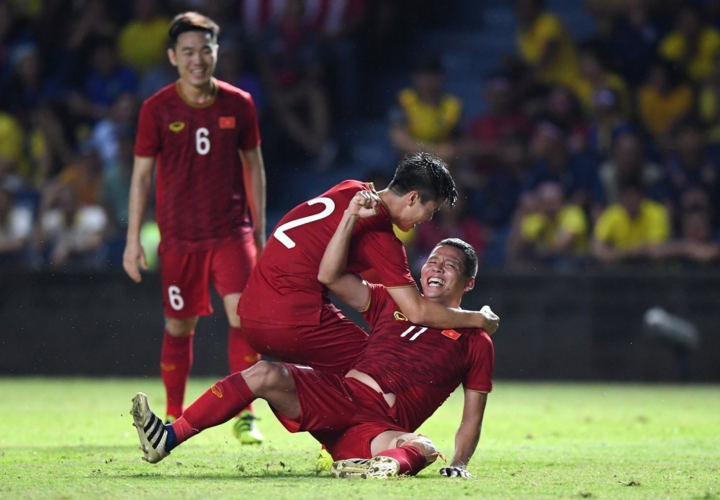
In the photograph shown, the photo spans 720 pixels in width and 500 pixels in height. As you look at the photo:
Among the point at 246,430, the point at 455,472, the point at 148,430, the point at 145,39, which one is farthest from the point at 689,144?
the point at 148,430

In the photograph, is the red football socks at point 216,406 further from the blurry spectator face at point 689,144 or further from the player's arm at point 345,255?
the blurry spectator face at point 689,144

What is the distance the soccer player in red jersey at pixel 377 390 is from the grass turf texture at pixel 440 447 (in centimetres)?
18

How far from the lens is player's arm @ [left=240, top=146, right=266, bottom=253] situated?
7.92 metres

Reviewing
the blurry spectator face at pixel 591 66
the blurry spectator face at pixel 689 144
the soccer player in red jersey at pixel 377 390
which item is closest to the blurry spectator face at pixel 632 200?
the blurry spectator face at pixel 689 144

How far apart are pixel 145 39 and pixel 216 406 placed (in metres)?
10.8

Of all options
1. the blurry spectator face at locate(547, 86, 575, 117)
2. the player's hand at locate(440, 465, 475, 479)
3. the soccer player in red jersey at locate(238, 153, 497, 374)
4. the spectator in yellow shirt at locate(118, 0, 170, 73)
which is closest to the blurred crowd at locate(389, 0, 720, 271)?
the blurry spectator face at locate(547, 86, 575, 117)

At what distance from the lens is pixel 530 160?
1371cm

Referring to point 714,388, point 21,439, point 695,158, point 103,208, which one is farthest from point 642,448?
point 103,208

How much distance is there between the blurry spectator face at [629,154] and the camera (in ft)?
42.3

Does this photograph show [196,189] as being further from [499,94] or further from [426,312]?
[499,94]

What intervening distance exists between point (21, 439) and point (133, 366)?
5.32 metres

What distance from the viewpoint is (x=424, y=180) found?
6.06m

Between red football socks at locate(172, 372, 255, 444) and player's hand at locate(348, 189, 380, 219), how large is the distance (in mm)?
949

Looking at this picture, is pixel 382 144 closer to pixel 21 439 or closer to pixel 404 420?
pixel 21 439
